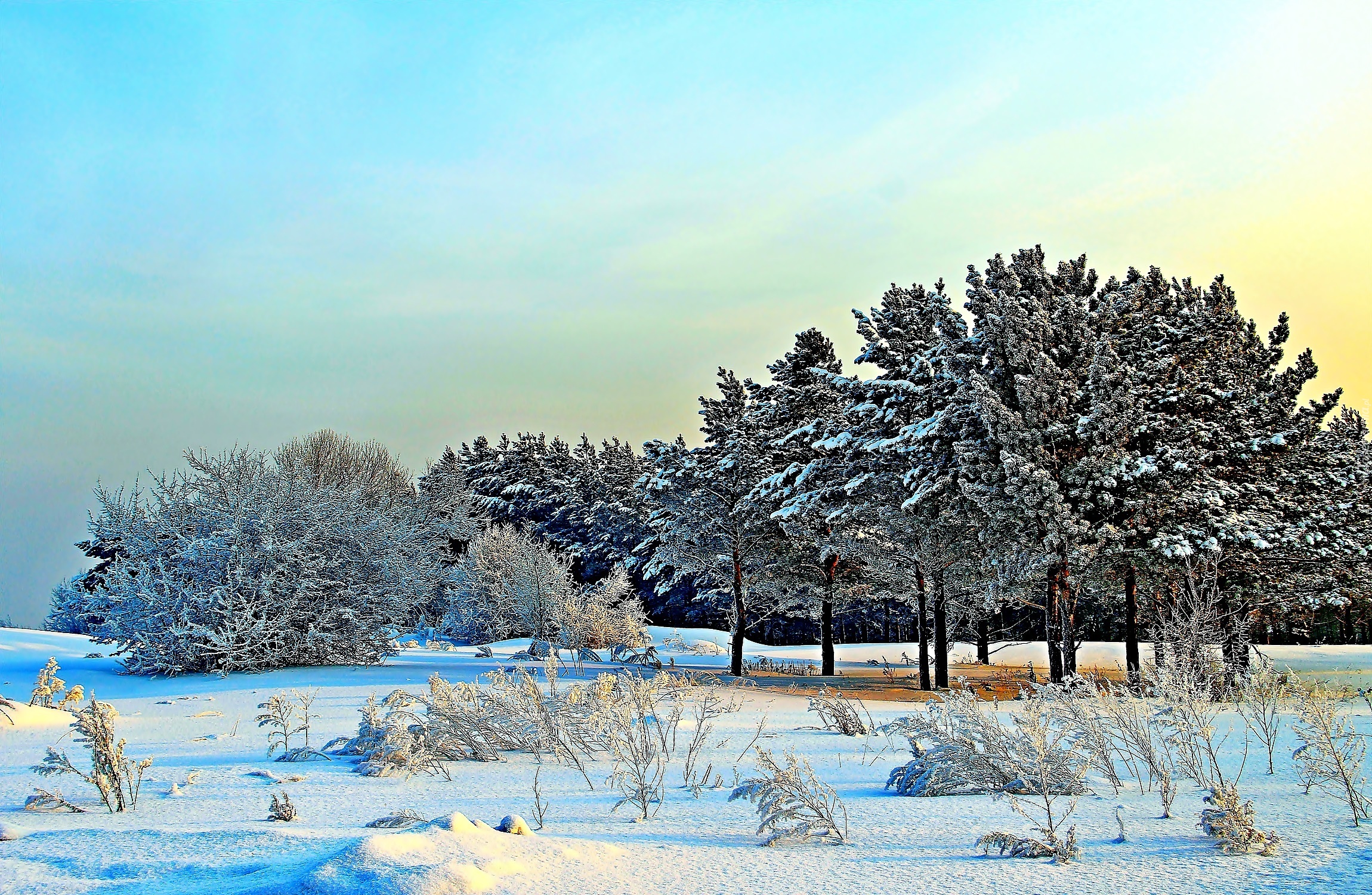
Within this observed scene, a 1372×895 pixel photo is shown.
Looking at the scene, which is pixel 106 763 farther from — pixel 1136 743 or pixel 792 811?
pixel 1136 743

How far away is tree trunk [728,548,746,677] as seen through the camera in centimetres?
2403

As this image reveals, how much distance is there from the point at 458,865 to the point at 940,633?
1862cm

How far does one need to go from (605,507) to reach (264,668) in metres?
28.8

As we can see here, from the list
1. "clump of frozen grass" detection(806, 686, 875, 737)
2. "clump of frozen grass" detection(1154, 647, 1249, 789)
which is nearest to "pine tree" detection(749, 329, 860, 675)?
"clump of frozen grass" detection(806, 686, 875, 737)

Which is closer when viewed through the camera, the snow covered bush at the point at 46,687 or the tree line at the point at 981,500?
the snow covered bush at the point at 46,687

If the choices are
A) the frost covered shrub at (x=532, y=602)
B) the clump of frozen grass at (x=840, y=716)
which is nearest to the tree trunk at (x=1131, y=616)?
the clump of frozen grass at (x=840, y=716)

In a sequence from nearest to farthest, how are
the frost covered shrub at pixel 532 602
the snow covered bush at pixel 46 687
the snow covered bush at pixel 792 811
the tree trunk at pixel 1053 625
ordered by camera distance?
the snow covered bush at pixel 792 811 → the snow covered bush at pixel 46 687 → the tree trunk at pixel 1053 625 → the frost covered shrub at pixel 532 602

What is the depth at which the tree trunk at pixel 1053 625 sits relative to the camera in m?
17.4

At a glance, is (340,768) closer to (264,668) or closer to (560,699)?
(560,699)

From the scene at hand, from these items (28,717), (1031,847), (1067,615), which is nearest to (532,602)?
(1067,615)

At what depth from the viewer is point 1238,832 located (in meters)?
4.09

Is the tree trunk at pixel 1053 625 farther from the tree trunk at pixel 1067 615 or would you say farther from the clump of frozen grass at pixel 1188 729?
the clump of frozen grass at pixel 1188 729

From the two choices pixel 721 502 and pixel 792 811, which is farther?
pixel 721 502

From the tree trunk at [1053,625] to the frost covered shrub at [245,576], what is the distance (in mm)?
13569
